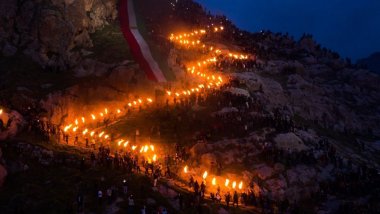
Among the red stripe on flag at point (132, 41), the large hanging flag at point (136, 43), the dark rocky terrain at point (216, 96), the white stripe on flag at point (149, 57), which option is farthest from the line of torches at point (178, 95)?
the red stripe on flag at point (132, 41)

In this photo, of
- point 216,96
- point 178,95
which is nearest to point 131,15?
point 178,95

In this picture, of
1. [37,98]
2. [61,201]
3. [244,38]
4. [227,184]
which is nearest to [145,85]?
[37,98]

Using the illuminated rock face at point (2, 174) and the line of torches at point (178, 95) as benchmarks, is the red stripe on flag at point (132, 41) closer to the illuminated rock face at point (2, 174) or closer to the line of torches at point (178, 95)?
the line of torches at point (178, 95)

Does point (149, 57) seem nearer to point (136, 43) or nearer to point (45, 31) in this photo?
point (136, 43)

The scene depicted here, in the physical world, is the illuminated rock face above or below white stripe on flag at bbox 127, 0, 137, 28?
below

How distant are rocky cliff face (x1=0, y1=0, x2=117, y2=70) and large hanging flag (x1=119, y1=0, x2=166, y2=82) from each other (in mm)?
7334

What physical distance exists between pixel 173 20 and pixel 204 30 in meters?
6.57

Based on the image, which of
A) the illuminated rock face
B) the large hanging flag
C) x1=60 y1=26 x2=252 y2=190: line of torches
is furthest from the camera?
the large hanging flag

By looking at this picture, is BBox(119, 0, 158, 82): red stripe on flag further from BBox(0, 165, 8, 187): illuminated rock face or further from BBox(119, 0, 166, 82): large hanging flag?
BBox(0, 165, 8, 187): illuminated rock face

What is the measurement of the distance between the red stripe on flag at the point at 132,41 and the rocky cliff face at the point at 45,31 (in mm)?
6794

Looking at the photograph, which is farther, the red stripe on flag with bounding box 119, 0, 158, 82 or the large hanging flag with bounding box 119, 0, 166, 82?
the large hanging flag with bounding box 119, 0, 166, 82

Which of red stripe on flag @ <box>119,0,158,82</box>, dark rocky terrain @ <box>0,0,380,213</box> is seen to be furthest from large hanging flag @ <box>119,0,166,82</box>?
dark rocky terrain @ <box>0,0,380,213</box>

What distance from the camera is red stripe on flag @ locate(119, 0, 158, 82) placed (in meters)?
60.1

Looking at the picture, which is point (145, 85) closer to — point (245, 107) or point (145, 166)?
point (245, 107)
